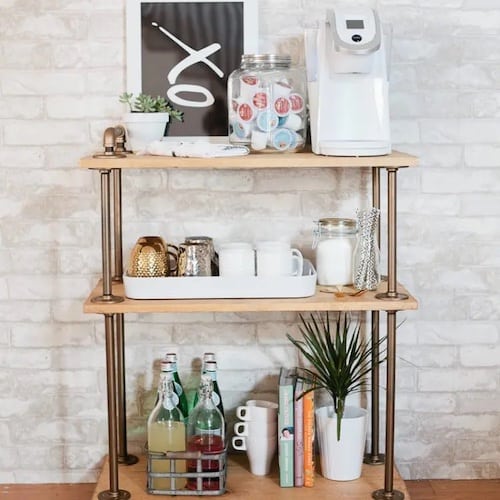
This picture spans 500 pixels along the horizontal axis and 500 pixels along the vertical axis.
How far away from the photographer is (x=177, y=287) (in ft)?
7.58

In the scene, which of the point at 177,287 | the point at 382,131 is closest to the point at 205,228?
the point at 177,287

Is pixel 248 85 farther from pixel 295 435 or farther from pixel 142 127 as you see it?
pixel 295 435

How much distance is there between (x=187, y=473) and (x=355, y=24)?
113 centimetres

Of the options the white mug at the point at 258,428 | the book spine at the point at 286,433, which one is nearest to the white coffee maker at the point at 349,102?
the book spine at the point at 286,433

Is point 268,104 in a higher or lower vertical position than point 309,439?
higher

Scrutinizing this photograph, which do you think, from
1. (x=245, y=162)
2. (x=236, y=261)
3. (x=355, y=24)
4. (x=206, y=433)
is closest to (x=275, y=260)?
(x=236, y=261)

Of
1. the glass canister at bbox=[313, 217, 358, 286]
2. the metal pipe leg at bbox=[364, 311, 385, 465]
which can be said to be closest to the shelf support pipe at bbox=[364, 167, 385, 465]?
the metal pipe leg at bbox=[364, 311, 385, 465]

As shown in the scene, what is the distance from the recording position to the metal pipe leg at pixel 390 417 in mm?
2314

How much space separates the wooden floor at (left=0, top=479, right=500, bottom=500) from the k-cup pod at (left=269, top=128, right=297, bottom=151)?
3.26 feet

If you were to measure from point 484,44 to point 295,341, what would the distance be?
0.91 m

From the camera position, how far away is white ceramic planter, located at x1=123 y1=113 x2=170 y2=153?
93.3 inches

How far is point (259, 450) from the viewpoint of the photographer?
97.8 inches

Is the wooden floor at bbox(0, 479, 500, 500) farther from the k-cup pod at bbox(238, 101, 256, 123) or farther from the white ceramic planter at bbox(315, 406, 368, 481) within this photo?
the k-cup pod at bbox(238, 101, 256, 123)

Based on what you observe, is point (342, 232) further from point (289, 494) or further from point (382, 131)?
point (289, 494)
